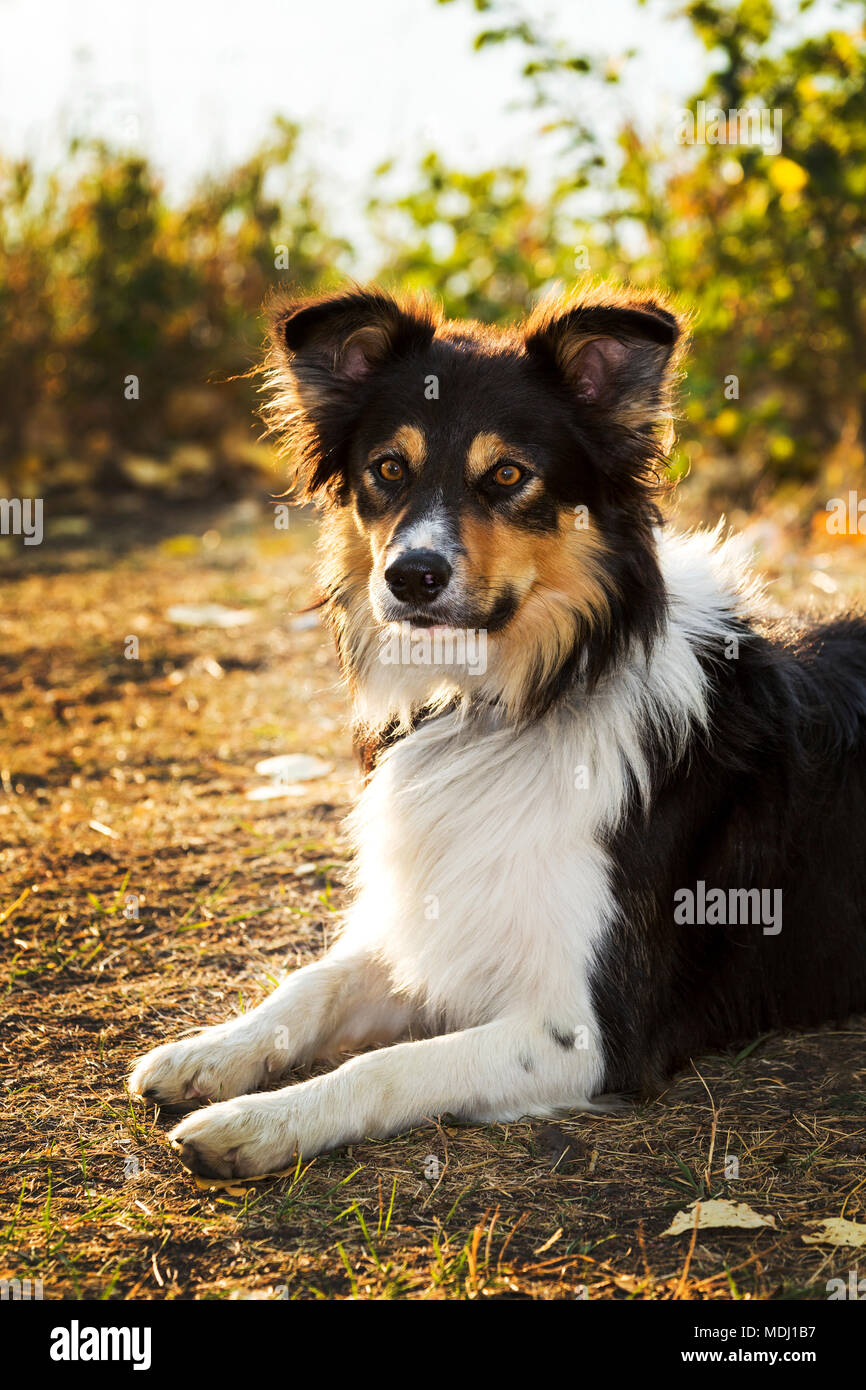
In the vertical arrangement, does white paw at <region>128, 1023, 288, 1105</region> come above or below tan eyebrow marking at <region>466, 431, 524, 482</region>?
below

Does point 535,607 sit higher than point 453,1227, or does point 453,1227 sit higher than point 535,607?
point 535,607

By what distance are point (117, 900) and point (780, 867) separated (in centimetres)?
220

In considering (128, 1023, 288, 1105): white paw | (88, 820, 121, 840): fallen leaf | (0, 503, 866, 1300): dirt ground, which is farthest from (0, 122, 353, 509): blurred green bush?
(128, 1023, 288, 1105): white paw

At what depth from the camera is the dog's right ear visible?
3.77m

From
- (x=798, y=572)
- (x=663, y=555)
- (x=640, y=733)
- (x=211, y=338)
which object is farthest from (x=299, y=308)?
(x=211, y=338)

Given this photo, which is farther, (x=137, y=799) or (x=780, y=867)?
(x=137, y=799)

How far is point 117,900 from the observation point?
448 cm

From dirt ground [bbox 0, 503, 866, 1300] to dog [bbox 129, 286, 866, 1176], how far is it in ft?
0.59

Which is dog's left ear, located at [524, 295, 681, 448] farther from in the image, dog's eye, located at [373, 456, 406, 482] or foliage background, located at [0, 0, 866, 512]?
foliage background, located at [0, 0, 866, 512]

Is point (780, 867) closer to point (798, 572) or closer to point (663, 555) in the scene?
point (663, 555)

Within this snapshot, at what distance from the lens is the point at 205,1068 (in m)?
3.29

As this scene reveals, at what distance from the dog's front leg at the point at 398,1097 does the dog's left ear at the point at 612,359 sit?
163 cm

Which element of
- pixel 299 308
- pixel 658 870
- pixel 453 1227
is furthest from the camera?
pixel 299 308

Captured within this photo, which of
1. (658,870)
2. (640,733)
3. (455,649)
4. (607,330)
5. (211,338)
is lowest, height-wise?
(658,870)
